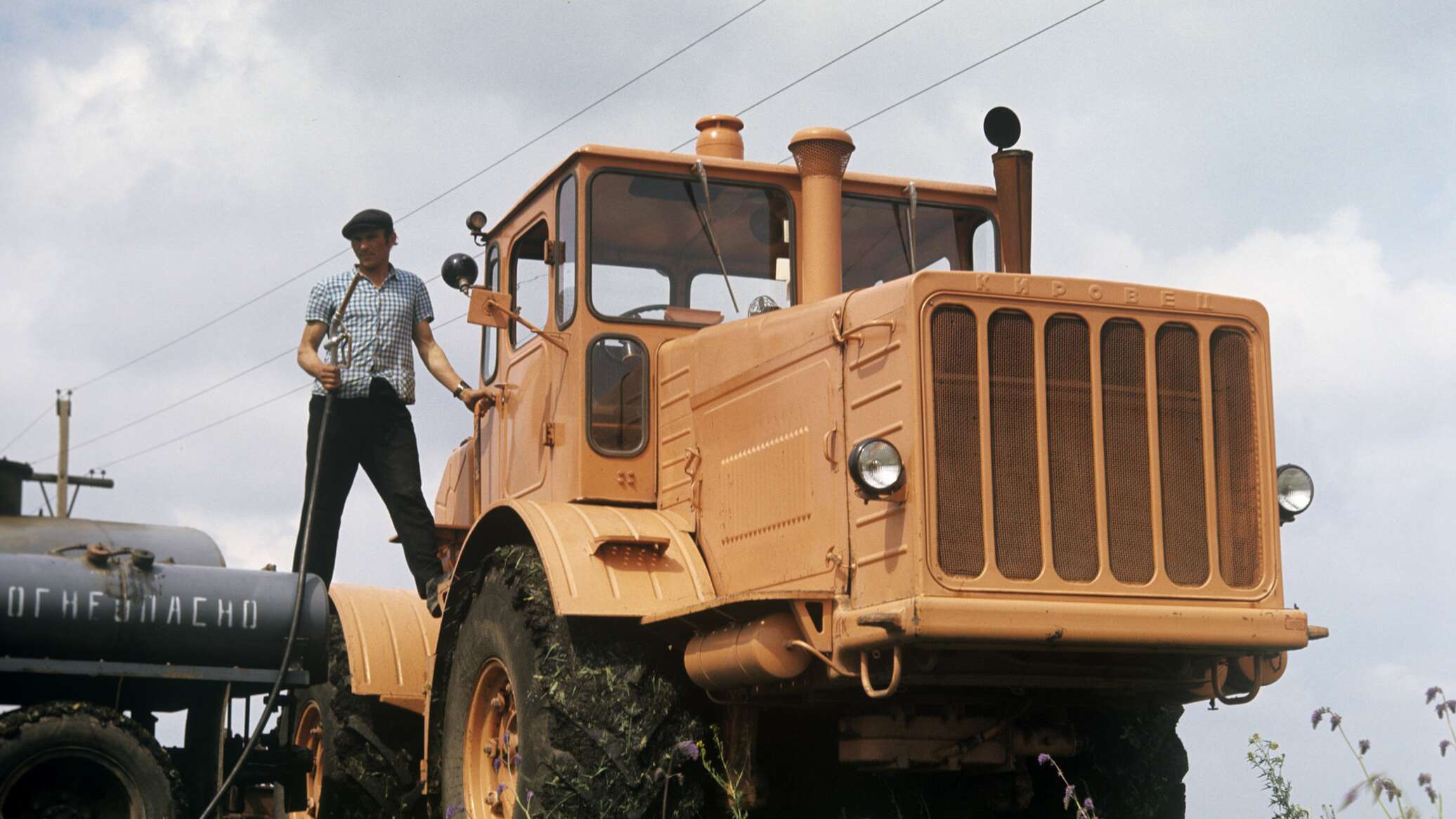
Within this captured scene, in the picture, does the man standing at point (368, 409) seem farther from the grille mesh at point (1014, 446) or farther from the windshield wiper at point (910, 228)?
the grille mesh at point (1014, 446)

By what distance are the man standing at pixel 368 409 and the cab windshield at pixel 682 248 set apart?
1265 millimetres

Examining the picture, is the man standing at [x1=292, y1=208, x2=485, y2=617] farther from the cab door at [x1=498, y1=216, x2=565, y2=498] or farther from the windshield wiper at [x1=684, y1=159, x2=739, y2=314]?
the windshield wiper at [x1=684, y1=159, x2=739, y2=314]

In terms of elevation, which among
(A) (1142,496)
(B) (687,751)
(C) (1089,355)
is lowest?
(B) (687,751)

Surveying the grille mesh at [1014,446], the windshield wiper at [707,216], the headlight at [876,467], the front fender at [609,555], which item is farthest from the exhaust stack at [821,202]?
the headlight at [876,467]

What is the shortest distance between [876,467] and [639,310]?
7.87 ft

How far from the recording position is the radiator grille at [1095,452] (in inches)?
230

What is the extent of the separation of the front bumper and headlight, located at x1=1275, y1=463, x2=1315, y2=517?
455mm

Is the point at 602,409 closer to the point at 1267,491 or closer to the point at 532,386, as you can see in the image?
the point at 532,386

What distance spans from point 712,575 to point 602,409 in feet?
3.72

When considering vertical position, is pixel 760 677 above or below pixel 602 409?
below

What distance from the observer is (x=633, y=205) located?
7.92 metres

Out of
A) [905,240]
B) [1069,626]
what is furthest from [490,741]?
[905,240]

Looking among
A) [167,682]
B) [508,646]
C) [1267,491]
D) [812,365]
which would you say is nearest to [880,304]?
[812,365]

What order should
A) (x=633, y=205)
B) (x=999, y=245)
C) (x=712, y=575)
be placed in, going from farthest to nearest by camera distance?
(x=999, y=245), (x=633, y=205), (x=712, y=575)
